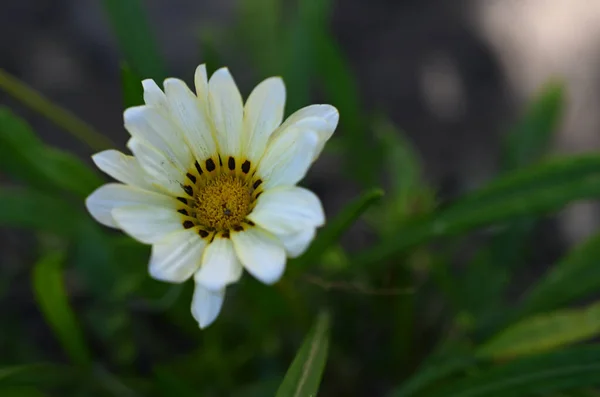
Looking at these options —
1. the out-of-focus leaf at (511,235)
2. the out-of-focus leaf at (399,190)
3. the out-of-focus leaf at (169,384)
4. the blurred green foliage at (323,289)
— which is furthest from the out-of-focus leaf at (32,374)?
the out-of-focus leaf at (511,235)

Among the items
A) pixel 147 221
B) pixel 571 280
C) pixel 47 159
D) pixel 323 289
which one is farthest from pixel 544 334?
pixel 47 159

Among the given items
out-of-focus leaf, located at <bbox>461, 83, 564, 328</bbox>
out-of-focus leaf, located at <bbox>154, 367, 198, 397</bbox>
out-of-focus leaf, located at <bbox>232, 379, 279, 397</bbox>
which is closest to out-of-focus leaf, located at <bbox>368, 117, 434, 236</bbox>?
out-of-focus leaf, located at <bbox>461, 83, 564, 328</bbox>

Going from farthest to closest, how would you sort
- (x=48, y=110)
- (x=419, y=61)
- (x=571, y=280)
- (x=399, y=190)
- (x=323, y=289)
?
(x=419, y=61) < (x=399, y=190) < (x=323, y=289) < (x=571, y=280) < (x=48, y=110)

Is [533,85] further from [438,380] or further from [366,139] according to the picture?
[438,380]

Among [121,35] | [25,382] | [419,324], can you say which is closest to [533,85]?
[419,324]

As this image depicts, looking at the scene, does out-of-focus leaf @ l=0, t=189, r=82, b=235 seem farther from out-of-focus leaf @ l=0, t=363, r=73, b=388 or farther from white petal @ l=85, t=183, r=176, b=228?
white petal @ l=85, t=183, r=176, b=228

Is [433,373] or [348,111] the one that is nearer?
[433,373]

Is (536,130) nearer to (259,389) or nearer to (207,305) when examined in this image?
(259,389)

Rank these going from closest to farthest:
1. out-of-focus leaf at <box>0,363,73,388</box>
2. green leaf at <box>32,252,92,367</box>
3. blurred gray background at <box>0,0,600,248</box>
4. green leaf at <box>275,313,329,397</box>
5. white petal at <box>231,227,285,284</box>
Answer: white petal at <box>231,227,285,284</box>, green leaf at <box>275,313,329,397</box>, out-of-focus leaf at <box>0,363,73,388</box>, green leaf at <box>32,252,92,367</box>, blurred gray background at <box>0,0,600,248</box>
